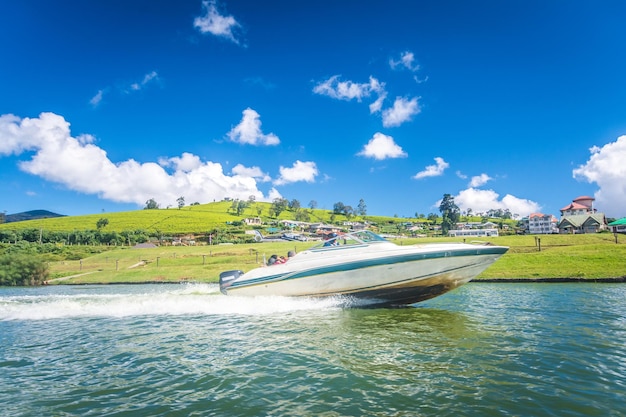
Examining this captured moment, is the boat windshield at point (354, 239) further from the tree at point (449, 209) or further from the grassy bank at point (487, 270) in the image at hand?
the tree at point (449, 209)

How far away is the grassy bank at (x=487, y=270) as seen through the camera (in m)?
28.2

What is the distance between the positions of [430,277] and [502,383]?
8063mm

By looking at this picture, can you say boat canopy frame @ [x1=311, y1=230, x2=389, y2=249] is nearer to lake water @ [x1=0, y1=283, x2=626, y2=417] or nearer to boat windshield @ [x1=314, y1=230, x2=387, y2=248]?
boat windshield @ [x1=314, y1=230, x2=387, y2=248]

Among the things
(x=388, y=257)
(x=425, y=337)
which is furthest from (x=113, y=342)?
(x=388, y=257)

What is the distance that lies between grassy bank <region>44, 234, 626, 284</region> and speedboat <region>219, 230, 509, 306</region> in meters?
5.40

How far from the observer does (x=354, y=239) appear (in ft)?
51.6

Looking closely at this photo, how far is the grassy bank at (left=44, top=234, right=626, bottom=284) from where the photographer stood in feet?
92.7

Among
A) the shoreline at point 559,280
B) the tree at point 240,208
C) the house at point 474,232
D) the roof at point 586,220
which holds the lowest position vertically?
the shoreline at point 559,280

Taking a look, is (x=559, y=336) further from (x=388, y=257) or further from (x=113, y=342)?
(x=113, y=342)

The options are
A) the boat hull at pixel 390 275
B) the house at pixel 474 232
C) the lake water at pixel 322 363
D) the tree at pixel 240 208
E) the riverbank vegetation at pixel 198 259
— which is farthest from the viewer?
the tree at pixel 240 208

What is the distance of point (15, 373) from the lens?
750 centimetres

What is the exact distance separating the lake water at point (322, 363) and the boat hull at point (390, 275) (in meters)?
1.00

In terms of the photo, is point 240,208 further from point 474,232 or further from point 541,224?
point 541,224

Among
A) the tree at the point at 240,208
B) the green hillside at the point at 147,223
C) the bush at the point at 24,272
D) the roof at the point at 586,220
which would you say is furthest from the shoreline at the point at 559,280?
the tree at the point at 240,208
